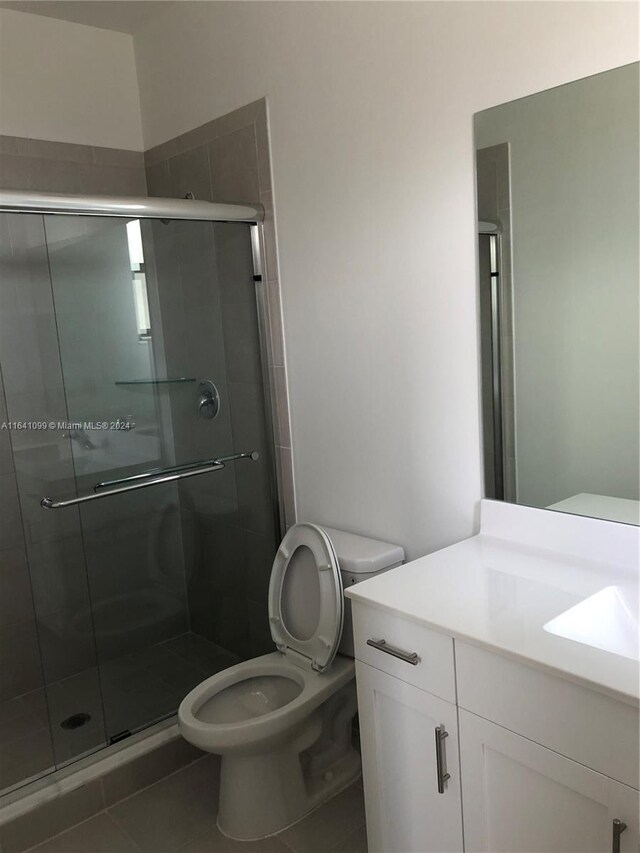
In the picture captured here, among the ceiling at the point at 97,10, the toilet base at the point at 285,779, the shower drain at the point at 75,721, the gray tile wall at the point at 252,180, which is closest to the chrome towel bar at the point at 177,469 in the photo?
the gray tile wall at the point at 252,180

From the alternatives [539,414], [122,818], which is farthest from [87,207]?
[122,818]

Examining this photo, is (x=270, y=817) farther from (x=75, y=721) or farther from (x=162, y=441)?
(x=162, y=441)

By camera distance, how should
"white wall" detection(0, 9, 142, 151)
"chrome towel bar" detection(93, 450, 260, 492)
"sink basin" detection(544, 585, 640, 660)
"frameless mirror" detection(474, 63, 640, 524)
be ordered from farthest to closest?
"white wall" detection(0, 9, 142, 151)
"chrome towel bar" detection(93, 450, 260, 492)
"frameless mirror" detection(474, 63, 640, 524)
"sink basin" detection(544, 585, 640, 660)

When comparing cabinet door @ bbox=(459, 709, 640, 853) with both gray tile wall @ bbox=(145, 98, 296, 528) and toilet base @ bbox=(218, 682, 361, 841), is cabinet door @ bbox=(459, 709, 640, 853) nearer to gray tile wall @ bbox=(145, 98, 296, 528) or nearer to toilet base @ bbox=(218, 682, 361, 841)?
toilet base @ bbox=(218, 682, 361, 841)

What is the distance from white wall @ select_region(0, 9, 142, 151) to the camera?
2.61 m

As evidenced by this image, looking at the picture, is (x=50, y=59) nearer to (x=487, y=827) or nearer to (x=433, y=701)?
(x=433, y=701)

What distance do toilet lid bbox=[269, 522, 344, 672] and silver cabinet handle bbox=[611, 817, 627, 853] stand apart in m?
0.96

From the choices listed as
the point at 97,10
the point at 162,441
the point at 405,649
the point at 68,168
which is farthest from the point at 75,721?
the point at 97,10

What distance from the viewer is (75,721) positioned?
7.56 ft

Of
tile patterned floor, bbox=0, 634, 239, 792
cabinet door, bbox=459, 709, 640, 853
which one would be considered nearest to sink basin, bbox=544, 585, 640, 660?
cabinet door, bbox=459, 709, 640, 853

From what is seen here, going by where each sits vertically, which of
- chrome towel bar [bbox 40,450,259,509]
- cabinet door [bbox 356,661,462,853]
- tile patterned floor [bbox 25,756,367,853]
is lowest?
tile patterned floor [bbox 25,756,367,853]

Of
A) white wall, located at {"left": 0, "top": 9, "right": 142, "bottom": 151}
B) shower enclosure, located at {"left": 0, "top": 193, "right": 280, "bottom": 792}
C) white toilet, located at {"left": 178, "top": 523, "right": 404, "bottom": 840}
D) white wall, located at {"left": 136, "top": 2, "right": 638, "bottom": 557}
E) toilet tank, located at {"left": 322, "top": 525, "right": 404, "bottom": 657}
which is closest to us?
white wall, located at {"left": 136, "top": 2, "right": 638, "bottom": 557}

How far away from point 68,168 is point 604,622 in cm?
253

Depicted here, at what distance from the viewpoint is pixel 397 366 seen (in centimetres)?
207
